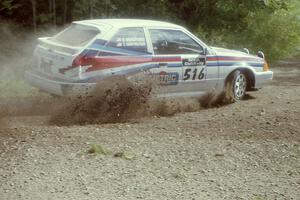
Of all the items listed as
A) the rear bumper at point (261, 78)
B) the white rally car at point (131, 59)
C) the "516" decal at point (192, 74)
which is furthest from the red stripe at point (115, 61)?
the rear bumper at point (261, 78)

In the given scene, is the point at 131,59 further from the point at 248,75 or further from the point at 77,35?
the point at 248,75

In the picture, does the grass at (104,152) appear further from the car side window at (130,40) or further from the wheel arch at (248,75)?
the wheel arch at (248,75)

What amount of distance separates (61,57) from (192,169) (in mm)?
3683

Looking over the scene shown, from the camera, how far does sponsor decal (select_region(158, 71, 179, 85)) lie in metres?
9.99

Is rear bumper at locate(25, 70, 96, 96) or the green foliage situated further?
the green foliage

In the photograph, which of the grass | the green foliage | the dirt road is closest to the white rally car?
the dirt road

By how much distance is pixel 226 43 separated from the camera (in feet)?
59.5

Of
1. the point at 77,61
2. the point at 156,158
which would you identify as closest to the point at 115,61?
the point at 77,61

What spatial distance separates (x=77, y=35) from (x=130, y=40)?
908 millimetres

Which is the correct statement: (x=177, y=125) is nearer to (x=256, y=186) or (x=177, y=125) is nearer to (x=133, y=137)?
(x=133, y=137)

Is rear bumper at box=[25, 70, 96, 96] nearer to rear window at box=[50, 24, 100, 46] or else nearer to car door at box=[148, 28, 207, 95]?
rear window at box=[50, 24, 100, 46]

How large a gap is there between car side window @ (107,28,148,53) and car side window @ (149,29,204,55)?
0.74ft

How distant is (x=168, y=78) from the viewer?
10117 millimetres

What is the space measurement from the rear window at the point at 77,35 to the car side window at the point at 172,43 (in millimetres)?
1098
